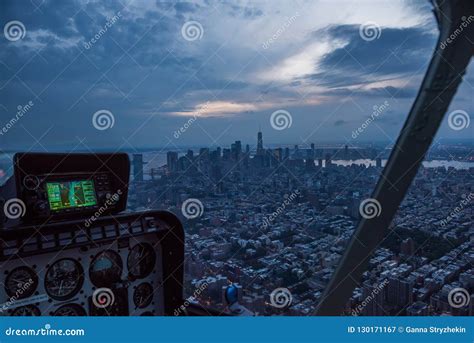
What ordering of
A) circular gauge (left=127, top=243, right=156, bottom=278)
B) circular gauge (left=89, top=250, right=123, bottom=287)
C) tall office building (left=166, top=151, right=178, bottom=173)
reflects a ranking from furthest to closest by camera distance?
tall office building (left=166, top=151, right=178, bottom=173), circular gauge (left=127, top=243, right=156, bottom=278), circular gauge (left=89, top=250, right=123, bottom=287)

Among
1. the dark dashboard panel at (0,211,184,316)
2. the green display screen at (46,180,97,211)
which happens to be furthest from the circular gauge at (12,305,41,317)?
the green display screen at (46,180,97,211)

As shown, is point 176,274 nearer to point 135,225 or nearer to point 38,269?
point 135,225

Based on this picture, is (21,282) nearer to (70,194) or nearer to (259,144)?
(70,194)

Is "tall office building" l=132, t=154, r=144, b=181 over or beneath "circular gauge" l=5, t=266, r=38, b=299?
over

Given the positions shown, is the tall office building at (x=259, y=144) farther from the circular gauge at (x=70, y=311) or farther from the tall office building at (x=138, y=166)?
the circular gauge at (x=70, y=311)

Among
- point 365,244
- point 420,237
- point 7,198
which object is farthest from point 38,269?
point 420,237

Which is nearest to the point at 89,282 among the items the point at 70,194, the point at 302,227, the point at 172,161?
the point at 70,194

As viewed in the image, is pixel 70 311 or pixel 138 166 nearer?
A: pixel 70 311

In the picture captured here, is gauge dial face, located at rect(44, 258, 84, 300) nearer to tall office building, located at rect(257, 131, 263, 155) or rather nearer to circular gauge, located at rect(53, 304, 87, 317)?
circular gauge, located at rect(53, 304, 87, 317)
